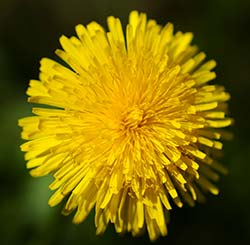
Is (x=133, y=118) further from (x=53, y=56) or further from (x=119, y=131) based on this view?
(x=53, y=56)

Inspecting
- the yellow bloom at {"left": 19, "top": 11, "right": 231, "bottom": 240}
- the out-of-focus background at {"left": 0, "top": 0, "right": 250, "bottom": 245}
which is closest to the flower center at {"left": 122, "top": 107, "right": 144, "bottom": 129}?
the yellow bloom at {"left": 19, "top": 11, "right": 231, "bottom": 240}

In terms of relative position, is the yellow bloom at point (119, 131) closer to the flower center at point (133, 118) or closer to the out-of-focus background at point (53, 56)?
the flower center at point (133, 118)

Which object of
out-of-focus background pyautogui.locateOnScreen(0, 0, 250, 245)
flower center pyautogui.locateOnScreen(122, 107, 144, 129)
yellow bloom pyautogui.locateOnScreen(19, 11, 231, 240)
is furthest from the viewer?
out-of-focus background pyautogui.locateOnScreen(0, 0, 250, 245)

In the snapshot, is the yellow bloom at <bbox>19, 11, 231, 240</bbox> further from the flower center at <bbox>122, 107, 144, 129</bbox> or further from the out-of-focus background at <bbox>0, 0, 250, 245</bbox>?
the out-of-focus background at <bbox>0, 0, 250, 245</bbox>

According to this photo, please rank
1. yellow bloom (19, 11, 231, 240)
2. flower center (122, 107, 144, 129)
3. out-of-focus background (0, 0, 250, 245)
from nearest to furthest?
yellow bloom (19, 11, 231, 240) < flower center (122, 107, 144, 129) < out-of-focus background (0, 0, 250, 245)

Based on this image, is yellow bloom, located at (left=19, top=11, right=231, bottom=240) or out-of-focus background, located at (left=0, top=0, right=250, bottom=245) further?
out-of-focus background, located at (left=0, top=0, right=250, bottom=245)
